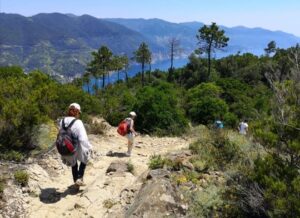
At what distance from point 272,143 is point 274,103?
656 millimetres

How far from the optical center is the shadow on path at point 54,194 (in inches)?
307

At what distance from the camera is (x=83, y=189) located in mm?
8281

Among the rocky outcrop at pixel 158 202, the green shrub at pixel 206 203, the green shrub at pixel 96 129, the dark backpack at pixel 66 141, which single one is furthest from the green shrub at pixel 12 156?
the green shrub at pixel 96 129

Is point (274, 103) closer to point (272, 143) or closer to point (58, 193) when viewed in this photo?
point (272, 143)

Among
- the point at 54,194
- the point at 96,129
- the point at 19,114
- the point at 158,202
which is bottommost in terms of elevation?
the point at 96,129

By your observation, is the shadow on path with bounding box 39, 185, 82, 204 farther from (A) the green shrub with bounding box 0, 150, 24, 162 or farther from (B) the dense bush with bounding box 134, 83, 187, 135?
(B) the dense bush with bounding box 134, 83, 187, 135

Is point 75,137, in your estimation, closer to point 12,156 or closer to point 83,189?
point 83,189

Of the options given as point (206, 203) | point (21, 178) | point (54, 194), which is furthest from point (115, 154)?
point (206, 203)

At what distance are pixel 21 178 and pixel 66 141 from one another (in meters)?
1.24

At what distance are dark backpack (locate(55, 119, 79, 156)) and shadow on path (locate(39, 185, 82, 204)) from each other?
0.85 metres

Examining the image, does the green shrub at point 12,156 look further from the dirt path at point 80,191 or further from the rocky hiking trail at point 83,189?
the dirt path at point 80,191

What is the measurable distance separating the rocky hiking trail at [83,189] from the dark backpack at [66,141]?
0.90 meters

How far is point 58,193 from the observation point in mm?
8109

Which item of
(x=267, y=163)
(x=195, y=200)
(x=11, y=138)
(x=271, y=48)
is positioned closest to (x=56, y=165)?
(x=11, y=138)
